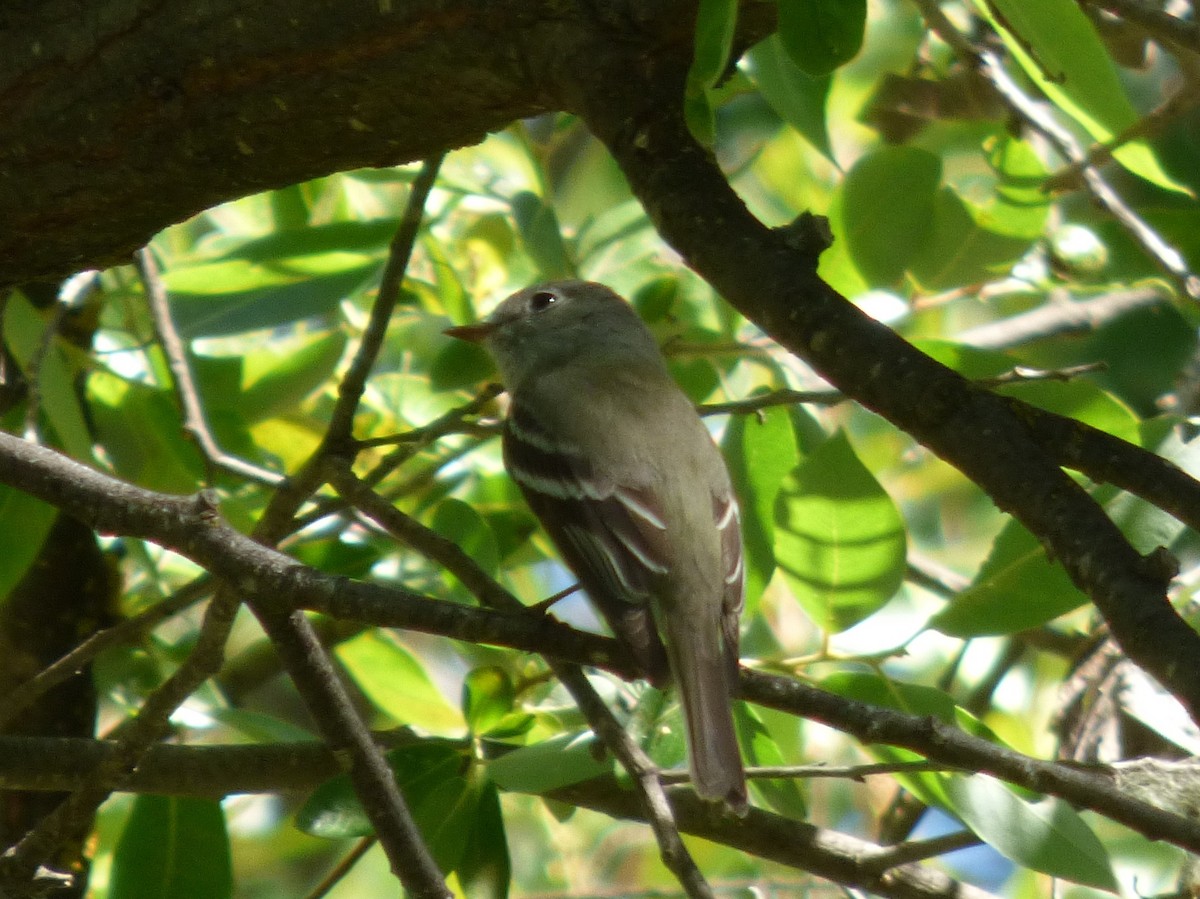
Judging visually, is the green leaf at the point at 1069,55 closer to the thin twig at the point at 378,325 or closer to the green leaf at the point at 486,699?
the thin twig at the point at 378,325

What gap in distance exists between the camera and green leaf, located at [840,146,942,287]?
122 inches

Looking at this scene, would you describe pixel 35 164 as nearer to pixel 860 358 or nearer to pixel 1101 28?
pixel 860 358

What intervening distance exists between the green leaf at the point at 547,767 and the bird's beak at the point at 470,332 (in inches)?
50.6

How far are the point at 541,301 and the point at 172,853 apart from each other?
2004mm

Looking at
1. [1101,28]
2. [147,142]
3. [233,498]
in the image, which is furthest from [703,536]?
[1101,28]

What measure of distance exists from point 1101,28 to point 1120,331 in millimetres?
1274

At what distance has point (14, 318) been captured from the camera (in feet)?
9.54

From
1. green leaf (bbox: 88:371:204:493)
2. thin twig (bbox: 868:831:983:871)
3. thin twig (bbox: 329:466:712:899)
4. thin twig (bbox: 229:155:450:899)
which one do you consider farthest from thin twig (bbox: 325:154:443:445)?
thin twig (bbox: 868:831:983:871)

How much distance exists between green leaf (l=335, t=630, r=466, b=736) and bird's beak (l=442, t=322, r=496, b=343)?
2.60 feet

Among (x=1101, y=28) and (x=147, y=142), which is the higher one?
(x=1101, y=28)

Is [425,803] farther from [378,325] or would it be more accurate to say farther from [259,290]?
[259,290]

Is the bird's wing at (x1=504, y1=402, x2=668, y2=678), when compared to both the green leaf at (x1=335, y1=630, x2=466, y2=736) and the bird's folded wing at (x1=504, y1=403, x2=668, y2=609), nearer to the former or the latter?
the bird's folded wing at (x1=504, y1=403, x2=668, y2=609)

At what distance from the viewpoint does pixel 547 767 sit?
2.42m

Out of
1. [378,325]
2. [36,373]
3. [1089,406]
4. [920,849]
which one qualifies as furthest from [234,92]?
[920,849]
